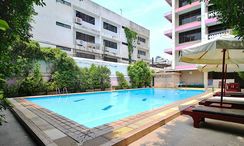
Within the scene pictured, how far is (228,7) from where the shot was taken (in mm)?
2609

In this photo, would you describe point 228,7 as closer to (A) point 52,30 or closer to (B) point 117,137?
(B) point 117,137

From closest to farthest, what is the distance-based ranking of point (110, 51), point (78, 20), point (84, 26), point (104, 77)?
1. point (104, 77)
2. point (78, 20)
3. point (84, 26)
4. point (110, 51)

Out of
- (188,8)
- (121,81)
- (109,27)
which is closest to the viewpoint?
(121,81)

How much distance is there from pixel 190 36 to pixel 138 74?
34.3 ft

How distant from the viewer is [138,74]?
19.8 metres

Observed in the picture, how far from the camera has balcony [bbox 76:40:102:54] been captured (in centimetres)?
2052

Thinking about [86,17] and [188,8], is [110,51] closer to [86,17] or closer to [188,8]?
[86,17]

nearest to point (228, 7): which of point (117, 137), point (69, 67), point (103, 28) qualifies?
point (117, 137)

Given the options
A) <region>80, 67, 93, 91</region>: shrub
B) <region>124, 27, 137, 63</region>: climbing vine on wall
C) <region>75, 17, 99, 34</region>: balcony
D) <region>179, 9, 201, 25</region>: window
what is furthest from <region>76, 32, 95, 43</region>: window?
<region>179, 9, 201, 25</region>: window

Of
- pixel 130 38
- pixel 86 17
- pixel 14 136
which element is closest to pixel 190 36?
pixel 130 38

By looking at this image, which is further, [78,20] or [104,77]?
[78,20]

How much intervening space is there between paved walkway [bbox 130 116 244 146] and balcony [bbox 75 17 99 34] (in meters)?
19.6

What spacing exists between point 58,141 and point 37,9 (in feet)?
60.0

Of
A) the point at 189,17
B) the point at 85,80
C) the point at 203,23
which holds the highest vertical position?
the point at 189,17
